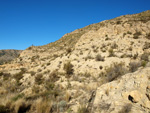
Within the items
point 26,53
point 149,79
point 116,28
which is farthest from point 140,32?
point 26,53

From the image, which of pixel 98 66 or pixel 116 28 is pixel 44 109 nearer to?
pixel 98 66

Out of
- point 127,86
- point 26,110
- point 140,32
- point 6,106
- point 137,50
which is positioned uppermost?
point 140,32

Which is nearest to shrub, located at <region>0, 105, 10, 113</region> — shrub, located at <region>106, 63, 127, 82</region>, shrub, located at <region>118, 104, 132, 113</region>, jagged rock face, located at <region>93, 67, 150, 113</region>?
jagged rock face, located at <region>93, 67, 150, 113</region>

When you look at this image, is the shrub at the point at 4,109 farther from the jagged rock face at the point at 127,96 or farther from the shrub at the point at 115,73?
the shrub at the point at 115,73

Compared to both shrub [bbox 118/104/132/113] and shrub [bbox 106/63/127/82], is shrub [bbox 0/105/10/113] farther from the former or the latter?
shrub [bbox 106/63/127/82]

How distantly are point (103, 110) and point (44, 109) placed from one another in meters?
2.09

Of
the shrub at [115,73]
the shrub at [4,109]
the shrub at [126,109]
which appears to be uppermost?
the shrub at [115,73]

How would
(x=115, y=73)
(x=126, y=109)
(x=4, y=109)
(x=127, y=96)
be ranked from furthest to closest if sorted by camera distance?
1. (x=115, y=73)
2. (x=4, y=109)
3. (x=127, y=96)
4. (x=126, y=109)

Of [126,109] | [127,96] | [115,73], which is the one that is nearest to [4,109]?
[126,109]

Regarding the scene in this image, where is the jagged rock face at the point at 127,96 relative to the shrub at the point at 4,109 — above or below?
above

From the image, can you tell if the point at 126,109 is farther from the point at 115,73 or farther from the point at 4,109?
the point at 4,109

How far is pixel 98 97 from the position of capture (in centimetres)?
294

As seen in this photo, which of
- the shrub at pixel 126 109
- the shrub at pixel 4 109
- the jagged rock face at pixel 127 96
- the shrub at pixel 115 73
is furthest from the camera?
the shrub at pixel 115 73

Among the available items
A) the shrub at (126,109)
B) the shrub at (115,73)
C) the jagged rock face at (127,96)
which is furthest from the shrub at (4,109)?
the shrub at (115,73)
